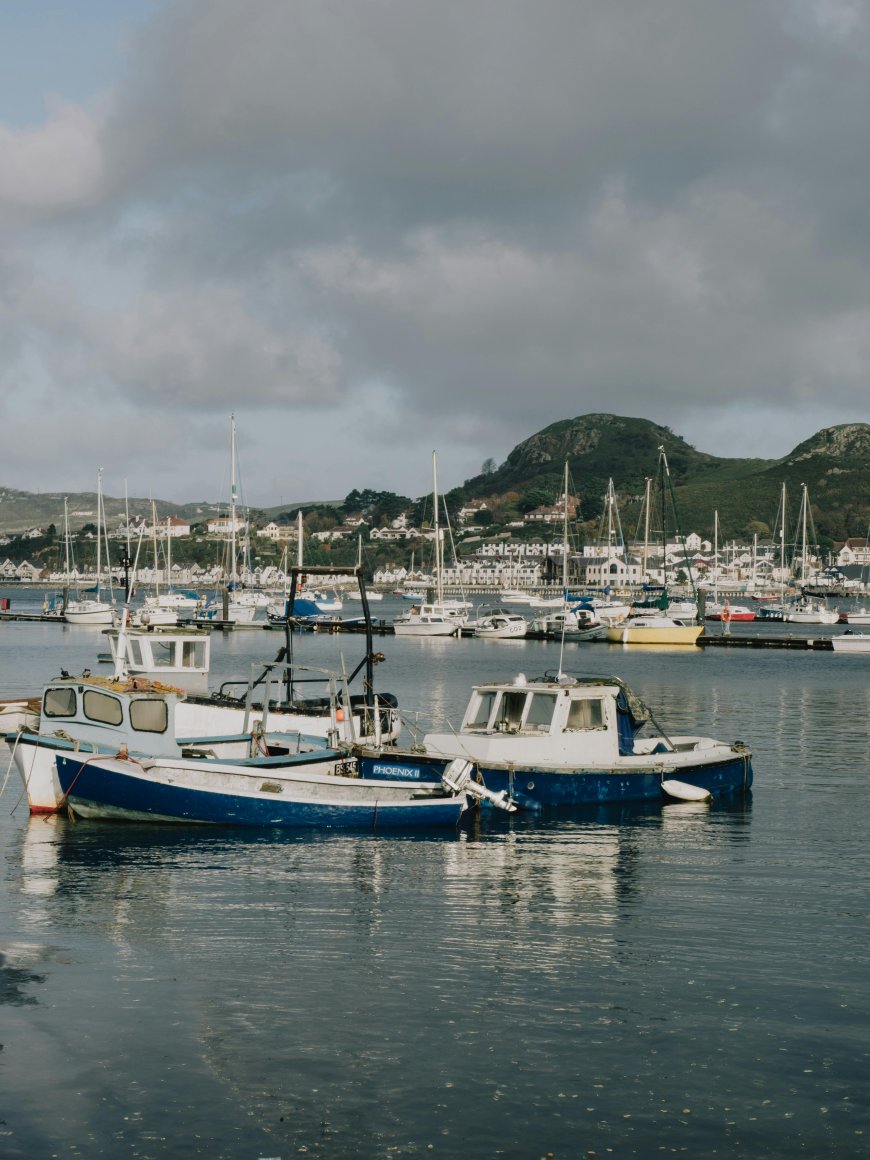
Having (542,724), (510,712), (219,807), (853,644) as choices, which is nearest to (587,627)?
(853,644)

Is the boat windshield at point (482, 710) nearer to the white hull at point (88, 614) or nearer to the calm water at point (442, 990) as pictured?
the calm water at point (442, 990)

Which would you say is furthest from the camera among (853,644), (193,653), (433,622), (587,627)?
(587,627)

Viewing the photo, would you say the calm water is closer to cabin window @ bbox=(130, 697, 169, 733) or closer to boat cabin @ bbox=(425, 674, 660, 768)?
boat cabin @ bbox=(425, 674, 660, 768)

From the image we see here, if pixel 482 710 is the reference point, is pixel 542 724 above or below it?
below

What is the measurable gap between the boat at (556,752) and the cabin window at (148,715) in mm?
4963

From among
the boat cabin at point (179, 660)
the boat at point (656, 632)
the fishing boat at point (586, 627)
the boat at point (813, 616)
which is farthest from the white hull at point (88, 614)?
the boat cabin at point (179, 660)

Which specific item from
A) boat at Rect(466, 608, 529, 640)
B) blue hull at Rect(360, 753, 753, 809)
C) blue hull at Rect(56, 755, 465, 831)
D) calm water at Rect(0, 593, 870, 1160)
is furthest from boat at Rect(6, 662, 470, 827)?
boat at Rect(466, 608, 529, 640)

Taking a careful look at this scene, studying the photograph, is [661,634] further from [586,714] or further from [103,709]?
A: [103,709]

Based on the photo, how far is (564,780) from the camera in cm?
3259

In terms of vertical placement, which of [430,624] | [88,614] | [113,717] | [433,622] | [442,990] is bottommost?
[442,990]

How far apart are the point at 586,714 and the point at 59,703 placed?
13.3 metres

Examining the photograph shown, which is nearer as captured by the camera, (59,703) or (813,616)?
(59,703)

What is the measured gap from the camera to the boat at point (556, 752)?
32.2m

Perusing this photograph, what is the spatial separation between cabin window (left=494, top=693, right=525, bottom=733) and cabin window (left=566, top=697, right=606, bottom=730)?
1352mm
